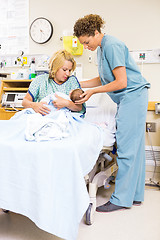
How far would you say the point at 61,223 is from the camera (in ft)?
3.34

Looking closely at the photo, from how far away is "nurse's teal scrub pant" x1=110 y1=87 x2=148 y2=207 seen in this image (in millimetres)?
1653

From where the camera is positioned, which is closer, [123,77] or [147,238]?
[147,238]

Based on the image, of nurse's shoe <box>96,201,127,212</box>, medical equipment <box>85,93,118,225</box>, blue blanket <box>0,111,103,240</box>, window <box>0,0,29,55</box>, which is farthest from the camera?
window <box>0,0,29,55</box>

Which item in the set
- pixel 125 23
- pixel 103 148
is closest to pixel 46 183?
pixel 103 148

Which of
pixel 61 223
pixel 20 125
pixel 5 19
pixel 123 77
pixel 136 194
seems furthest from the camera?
pixel 5 19

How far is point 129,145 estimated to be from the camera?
166 cm

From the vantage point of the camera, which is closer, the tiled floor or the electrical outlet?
the tiled floor

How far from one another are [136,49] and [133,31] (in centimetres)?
21

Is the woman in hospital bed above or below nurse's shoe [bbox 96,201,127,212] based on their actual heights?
above

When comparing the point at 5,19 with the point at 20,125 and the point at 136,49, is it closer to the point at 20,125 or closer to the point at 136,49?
the point at 136,49

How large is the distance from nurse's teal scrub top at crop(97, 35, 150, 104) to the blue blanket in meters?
0.72

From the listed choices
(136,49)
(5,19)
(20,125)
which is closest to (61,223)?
(20,125)

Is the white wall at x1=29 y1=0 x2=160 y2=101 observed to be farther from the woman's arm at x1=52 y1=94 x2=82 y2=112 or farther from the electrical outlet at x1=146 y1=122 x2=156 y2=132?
the woman's arm at x1=52 y1=94 x2=82 y2=112

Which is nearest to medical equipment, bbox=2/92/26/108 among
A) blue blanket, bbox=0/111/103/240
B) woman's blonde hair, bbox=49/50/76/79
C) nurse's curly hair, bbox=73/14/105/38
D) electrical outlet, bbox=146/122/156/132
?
woman's blonde hair, bbox=49/50/76/79
